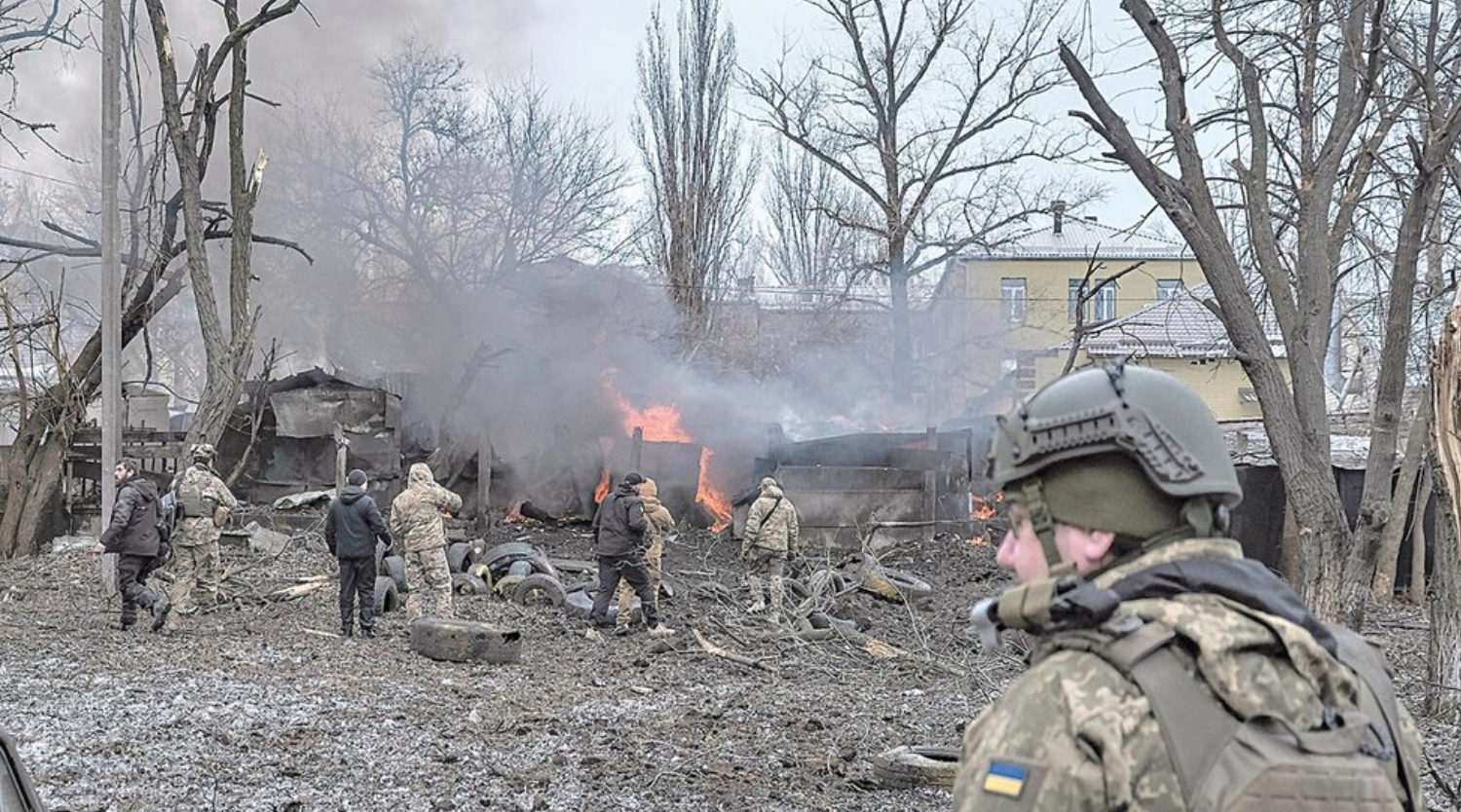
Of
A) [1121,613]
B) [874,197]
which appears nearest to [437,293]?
[874,197]

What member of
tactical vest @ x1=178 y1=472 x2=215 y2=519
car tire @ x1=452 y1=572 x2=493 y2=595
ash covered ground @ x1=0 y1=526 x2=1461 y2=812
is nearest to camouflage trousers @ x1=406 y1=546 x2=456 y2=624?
ash covered ground @ x1=0 y1=526 x2=1461 y2=812

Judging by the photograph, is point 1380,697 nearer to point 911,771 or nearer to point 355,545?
point 911,771

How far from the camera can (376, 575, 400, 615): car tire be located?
1350 cm

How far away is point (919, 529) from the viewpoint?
20109 mm

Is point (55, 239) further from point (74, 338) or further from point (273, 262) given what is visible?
point (273, 262)

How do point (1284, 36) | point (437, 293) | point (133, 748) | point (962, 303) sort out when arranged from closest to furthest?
point (133, 748), point (1284, 36), point (437, 293), point (962, 303)

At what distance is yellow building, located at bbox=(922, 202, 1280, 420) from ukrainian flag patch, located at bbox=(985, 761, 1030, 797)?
3106 cm

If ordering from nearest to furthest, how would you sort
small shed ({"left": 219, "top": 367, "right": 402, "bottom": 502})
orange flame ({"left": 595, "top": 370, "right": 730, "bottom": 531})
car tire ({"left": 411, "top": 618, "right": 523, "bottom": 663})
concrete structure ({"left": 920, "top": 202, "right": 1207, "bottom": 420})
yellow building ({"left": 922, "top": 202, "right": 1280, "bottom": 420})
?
car tire ({"left": 411, "top": 618, "right": 523, "bottom": 663}) → small shed ({"left": 219, "top": 367, "right": 402, "bottom": 502}) → orange flame ({"left": 595, "top": 370, "right": 730, "bottom": 531}) → yellow building ({"left": 922, "top": 202, "right": 1280, "bottom": 420}) → concrete structure ({"left": 920, "top": 202, "right": 1207, "bottom": 420})

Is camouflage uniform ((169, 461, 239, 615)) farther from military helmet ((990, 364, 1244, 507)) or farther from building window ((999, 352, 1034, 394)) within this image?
building window ((999, 352, 1034, 394))

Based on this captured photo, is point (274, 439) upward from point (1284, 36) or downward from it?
downward

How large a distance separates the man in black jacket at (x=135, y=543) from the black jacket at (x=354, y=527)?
1527 millimetres

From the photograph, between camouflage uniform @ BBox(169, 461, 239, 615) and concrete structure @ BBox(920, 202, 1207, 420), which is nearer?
camouflage uniform @ BBox(169, 461, 239, 615)

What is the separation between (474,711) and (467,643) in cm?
213

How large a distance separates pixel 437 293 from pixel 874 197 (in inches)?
437
